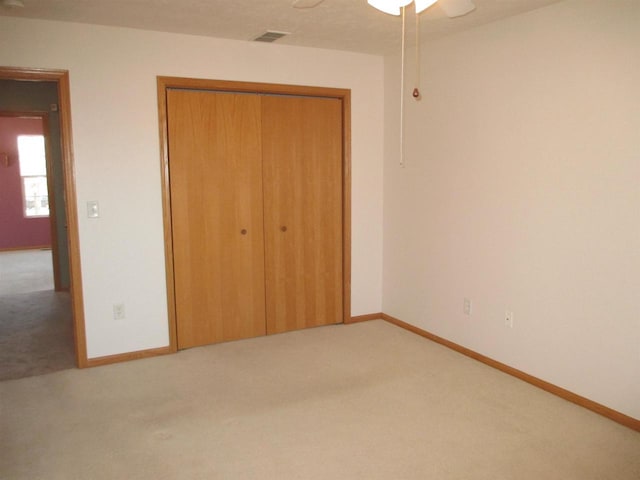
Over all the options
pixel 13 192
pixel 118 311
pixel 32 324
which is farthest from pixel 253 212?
pixel 13 192

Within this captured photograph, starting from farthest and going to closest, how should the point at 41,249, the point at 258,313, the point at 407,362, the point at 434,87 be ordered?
1. the point at 41,249
2. the point at 258,313
3. the point at 434,87
4. the point at 407,362

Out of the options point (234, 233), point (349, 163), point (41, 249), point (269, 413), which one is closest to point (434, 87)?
point (349, 163)

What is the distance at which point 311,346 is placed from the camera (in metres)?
4.06

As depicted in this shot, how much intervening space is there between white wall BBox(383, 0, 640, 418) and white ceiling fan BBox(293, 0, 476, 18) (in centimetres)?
88

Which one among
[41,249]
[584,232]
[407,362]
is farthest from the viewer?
[41,249]

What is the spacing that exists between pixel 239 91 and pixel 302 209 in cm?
108

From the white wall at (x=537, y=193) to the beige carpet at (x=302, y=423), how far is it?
1.08ft

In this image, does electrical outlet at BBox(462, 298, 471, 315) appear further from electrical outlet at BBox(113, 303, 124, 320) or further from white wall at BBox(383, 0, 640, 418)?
electrical outlet at BBox(113, 303, 124, 320)

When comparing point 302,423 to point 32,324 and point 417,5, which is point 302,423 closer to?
point 417,5

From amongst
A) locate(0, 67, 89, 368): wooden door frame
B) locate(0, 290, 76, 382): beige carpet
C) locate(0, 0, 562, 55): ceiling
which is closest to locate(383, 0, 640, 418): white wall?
locate(0, 0, 562, 55): ceiling

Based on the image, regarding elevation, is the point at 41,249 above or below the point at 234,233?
below

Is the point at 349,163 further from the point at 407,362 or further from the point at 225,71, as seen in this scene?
the point at 407,362

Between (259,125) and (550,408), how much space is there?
2.86 meters

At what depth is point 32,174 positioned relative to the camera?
9.41 meters
